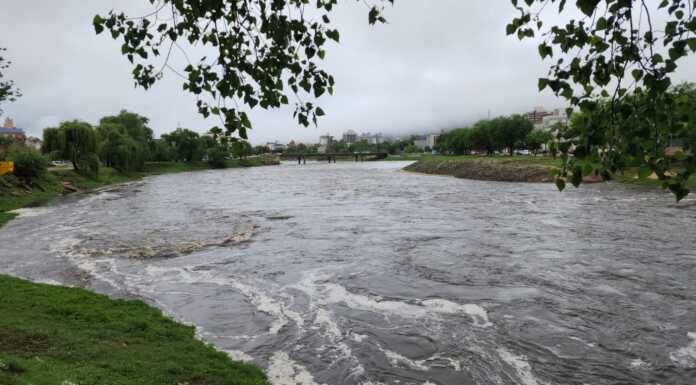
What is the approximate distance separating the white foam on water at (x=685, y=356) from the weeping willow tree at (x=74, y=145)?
75.6 metres

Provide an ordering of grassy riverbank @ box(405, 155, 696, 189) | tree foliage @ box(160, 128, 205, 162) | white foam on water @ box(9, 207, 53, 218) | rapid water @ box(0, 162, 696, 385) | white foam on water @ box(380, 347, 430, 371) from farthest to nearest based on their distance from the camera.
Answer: tree foliage @ box(160, 128, 205, 162)
grassy riverbank @ box(405, 155, 696, 189)
white foam on water @ box(9, 207, 53, 218)
rapid water @ box(0, 162, 696, 385)
white foam on water @ box(380, 347, 430, 371)

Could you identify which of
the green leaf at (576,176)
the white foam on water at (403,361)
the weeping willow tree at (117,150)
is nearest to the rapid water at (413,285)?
the white foam on water at (403,361)

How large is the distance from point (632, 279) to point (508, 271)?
403cm

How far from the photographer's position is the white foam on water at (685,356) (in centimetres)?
1021

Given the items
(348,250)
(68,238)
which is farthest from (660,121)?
(68,238)

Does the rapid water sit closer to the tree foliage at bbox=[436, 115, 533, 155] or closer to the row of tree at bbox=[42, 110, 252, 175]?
the row of tree at bbox=[42, 110, 252, 175]

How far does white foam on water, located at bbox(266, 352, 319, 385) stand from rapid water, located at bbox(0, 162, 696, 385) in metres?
0.05

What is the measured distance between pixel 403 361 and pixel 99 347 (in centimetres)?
629

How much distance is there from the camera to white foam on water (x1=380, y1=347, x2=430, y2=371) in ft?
33.9

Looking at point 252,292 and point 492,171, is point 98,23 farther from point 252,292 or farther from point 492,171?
point 492,171

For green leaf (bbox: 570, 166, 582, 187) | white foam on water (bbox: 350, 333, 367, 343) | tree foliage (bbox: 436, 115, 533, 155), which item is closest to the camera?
green leaf (bbox: 570, 166, 582, 187)

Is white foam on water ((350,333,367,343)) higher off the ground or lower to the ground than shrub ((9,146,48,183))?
lower

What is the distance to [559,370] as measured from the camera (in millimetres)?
10109

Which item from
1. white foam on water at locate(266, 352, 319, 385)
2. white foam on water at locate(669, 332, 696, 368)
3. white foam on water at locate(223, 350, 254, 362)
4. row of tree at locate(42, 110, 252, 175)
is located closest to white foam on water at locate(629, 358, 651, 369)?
white foam on water at locate(669, 332, 696, 368)
